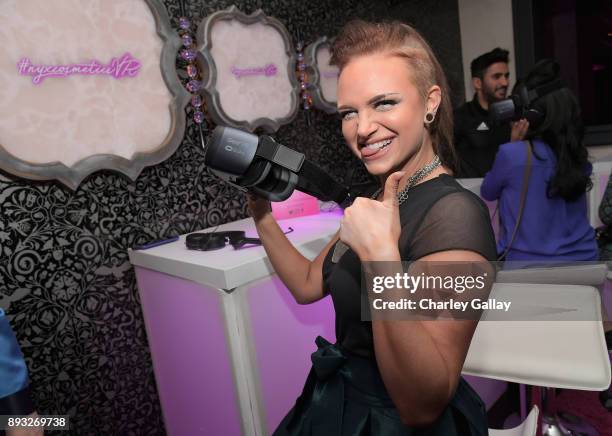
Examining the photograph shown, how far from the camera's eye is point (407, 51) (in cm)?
76

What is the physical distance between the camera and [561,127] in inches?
58.4

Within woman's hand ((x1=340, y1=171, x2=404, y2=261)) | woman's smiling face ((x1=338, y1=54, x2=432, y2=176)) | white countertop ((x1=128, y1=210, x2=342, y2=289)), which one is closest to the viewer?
woman's hand ((x1=340, y1=171, x2=404, y2=261))

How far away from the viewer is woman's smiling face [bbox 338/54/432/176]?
0.73 meters

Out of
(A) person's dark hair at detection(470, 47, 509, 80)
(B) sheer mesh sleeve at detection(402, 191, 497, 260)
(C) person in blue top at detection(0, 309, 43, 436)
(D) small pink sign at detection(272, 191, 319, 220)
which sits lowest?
(C) person in blue top at detection(0, 309, 43, 436)

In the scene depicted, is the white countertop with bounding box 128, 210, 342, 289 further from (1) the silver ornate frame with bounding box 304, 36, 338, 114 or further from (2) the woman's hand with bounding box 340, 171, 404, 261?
(1) the silver ornate frame with bounding box 304, 36, 338, 114

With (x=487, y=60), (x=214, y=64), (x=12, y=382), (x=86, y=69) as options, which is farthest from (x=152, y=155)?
(x=487, y=60)

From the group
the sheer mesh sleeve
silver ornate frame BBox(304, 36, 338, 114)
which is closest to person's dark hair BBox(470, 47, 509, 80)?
silver ornate frame BBox(304, 36, 338, 114)

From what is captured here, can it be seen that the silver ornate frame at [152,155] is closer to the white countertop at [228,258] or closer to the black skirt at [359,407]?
the white countertop at [228,258]

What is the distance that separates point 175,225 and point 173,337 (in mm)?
397

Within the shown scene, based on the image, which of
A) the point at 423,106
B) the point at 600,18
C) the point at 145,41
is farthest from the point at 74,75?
the point at 600,18

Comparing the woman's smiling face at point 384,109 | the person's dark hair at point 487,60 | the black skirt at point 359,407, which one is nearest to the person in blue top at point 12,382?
the black skirt at point 359,407

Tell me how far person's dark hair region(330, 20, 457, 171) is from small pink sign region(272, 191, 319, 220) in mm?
753

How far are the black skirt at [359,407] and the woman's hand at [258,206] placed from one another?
331mm

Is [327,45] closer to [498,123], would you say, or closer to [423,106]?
[498,123]
